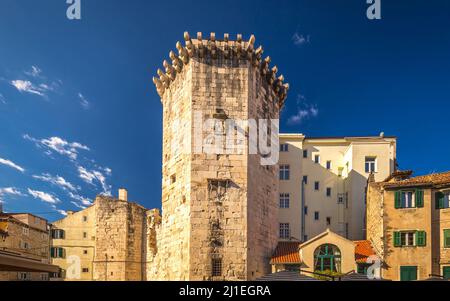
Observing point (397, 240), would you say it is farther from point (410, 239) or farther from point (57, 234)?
point (57, 234)

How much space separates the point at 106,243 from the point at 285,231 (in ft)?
69.7

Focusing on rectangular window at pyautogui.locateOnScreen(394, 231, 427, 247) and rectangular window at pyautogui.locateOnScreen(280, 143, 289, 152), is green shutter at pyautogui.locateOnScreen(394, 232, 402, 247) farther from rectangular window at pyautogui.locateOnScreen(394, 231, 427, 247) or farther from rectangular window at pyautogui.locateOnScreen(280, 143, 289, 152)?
rectangular window at pyautogui.locateOnScreen(280, 143, 289, 152)

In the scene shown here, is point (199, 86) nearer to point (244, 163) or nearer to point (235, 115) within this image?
point (235, 115)

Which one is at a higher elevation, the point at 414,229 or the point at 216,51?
the point at 216,51

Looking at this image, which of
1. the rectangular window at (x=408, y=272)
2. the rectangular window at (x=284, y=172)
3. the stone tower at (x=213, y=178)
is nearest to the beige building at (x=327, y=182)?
the rectangular window at (x=284, y=172)

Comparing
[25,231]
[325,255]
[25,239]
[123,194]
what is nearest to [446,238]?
[325,255]

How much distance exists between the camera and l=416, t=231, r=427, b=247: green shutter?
2792 cm

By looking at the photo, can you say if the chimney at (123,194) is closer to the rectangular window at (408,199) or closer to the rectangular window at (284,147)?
the rectangular window at (284,147)

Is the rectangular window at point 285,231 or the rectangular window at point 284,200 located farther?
the rectangular window at point 284,200

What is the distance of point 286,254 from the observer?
27125 millimetres

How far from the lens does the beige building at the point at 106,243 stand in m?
43.9

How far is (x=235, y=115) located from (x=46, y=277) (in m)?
32.0
